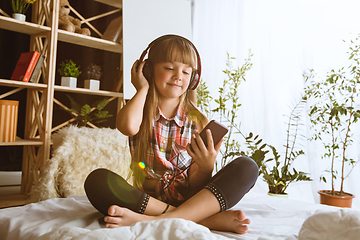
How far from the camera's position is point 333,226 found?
601 millimetres

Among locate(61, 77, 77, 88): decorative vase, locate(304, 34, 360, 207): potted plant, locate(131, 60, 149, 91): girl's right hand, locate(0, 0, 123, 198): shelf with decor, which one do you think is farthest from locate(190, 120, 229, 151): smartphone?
locate(61, 77, 77, 88): decorative vase

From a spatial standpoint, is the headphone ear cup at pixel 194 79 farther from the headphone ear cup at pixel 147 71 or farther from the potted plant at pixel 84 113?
the potted plant at pixel 84 113

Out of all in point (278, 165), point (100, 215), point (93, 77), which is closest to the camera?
point (100, 215)

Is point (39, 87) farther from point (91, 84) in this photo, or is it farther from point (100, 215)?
point (100, 215)

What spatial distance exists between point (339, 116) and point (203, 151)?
138 cm

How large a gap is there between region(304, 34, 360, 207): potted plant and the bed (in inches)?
28.0

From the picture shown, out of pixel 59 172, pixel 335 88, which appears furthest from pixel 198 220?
pixel 335 88

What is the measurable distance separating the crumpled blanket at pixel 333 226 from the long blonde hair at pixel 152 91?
1.63 ft

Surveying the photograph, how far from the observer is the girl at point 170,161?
0.84m

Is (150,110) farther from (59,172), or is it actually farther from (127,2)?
(127,2)

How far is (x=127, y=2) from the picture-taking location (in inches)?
75.6

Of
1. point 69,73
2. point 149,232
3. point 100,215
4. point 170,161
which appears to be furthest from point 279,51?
point 149,232

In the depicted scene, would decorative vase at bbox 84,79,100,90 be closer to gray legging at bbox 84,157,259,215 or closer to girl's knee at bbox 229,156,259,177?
gray legging at bbox 84,157,259,215

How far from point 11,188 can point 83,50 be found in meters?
1.08
